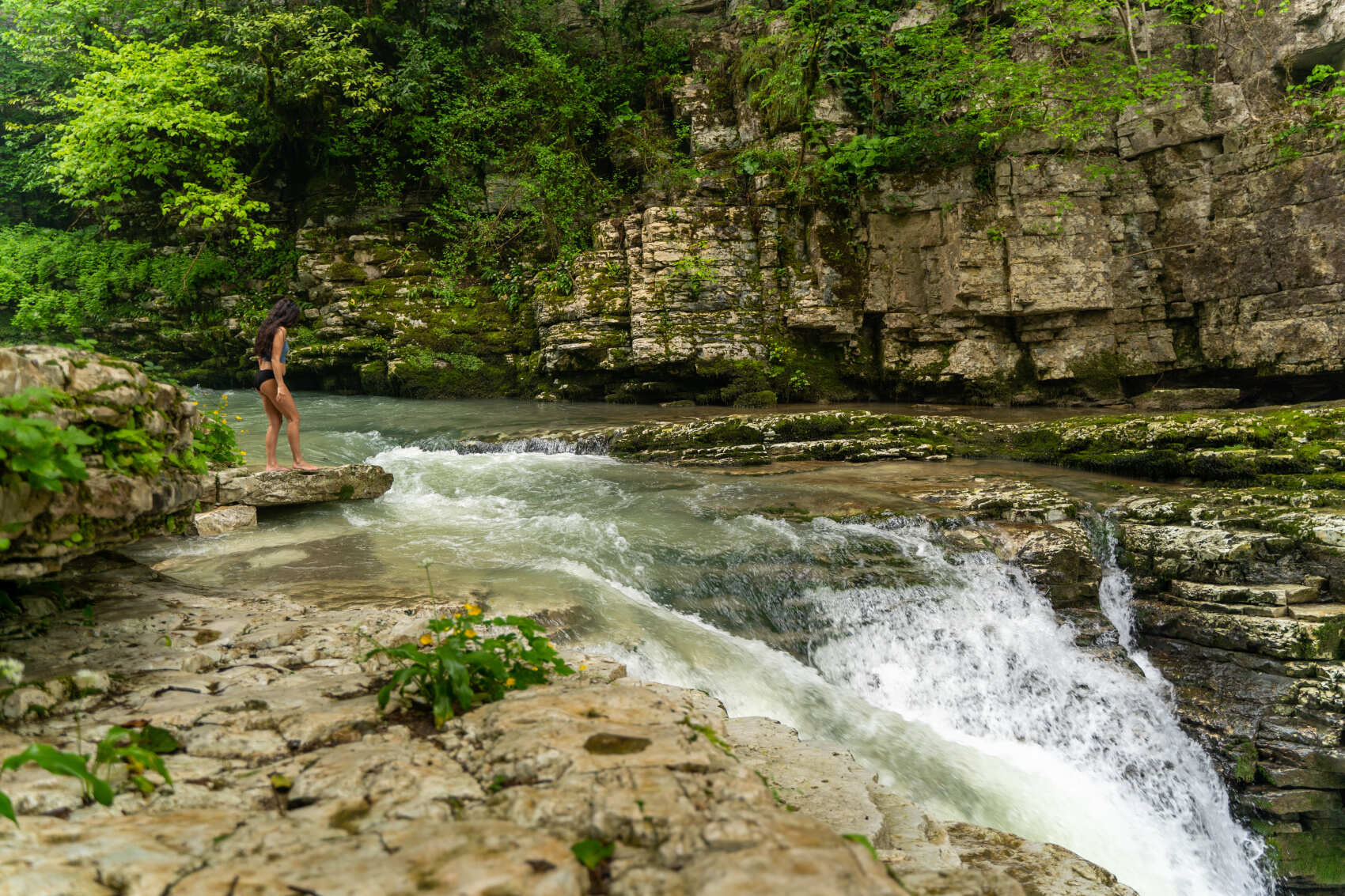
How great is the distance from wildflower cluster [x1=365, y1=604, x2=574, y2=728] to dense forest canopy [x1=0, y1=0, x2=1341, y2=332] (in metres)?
14.0

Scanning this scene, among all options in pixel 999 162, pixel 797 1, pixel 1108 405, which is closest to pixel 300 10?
pixel 797 1

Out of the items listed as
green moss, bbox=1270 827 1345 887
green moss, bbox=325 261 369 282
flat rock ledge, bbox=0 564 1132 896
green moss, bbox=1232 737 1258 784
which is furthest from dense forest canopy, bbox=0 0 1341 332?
flat rock ledge, bbox=0 564 1132 896

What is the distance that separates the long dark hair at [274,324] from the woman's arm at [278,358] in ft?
0.09

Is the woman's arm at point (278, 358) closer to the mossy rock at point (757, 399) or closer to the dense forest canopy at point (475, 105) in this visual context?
the mossy rock at point (757, 399)

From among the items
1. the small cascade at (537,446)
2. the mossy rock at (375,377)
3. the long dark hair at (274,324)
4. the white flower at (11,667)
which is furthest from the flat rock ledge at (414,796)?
the mossy rock at (375,377)

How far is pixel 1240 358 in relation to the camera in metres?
12.8

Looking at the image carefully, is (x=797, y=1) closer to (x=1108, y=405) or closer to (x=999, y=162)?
(x=999, y=162)

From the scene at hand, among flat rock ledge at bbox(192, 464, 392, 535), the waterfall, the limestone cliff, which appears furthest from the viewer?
the limestone cliff

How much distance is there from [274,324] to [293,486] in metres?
1.75

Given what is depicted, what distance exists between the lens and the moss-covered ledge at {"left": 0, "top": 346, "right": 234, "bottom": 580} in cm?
259

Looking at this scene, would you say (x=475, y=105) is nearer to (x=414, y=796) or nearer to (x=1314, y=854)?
(x=414, y=796)

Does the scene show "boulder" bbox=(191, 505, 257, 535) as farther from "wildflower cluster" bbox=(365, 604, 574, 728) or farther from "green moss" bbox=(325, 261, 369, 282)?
"green moss" bbox=(325, 261, 369, 282)

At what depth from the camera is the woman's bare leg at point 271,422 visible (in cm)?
750

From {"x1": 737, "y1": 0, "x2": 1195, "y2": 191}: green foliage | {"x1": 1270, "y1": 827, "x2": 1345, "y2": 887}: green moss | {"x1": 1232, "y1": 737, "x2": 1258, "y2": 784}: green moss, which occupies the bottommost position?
{"x1": 1270, "y1": 827, "x2": 1345, "y2": 887}: green moss
